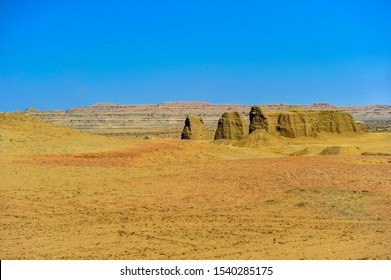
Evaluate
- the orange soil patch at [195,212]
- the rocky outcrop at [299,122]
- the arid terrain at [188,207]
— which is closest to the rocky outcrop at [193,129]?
the rocky outcrop at [299,122]

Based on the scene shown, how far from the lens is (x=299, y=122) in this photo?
51.2 m

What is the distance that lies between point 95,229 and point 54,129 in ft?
78.3

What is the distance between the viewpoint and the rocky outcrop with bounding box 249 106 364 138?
162 ft

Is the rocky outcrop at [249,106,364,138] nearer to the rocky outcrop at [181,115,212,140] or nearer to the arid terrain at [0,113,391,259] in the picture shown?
the rocky outcrop at [181,115,212,140]

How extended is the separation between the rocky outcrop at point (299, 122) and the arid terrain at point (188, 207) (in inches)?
966

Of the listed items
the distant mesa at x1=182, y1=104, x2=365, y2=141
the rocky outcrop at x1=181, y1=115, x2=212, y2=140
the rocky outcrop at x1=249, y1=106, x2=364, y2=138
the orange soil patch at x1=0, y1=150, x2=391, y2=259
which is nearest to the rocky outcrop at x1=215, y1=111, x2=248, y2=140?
the distant mesa at x1=182, y1=104, x2=365, y2=141

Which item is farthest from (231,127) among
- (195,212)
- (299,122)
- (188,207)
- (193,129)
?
(195,212)

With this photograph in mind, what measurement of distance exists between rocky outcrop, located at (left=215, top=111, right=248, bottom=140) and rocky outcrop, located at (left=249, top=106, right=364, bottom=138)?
1320mm

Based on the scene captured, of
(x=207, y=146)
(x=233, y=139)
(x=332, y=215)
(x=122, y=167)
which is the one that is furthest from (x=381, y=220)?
(x=233, y=139)

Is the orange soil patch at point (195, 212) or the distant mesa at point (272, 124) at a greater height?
the distant mesa at point (272, 124)

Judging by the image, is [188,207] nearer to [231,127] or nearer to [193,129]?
[231,127]

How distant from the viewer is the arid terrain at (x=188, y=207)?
9.37m

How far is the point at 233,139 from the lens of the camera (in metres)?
48.2

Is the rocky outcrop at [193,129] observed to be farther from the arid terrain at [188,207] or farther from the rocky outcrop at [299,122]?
the arid terrain at [188,207]
